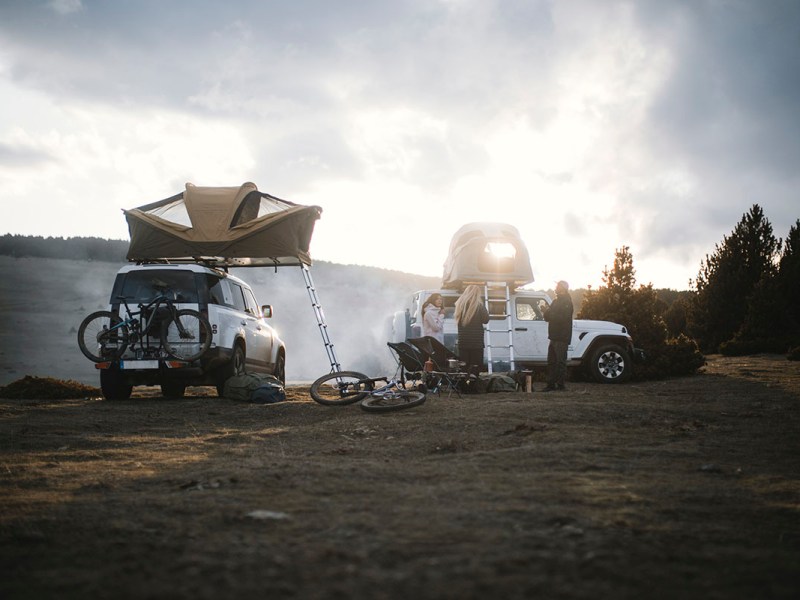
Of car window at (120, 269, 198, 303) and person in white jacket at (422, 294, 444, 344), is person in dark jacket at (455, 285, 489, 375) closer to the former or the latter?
person in white jacket at (422, 294, 444, 344)

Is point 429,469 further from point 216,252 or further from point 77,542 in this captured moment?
point 216,252

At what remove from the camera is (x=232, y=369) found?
11633mm

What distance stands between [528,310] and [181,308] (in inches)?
293

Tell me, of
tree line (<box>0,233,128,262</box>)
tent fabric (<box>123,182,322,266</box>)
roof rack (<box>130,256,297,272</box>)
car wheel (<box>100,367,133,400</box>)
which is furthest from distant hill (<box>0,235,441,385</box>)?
car wheel (<box>100,367,133,400</box>)

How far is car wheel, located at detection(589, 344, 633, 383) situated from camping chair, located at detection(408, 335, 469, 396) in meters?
4.39

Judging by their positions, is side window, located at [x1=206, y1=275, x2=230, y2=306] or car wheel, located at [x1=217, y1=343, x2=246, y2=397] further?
→ car wheel, located at [x1=217, y1=343, x2=246, y2=397]

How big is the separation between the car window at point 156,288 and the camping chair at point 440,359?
375 centimetres

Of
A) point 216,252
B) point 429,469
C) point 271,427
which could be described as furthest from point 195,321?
point 429,469

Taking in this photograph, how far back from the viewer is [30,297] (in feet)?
136

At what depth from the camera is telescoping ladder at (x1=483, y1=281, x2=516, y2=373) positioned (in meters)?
14.2

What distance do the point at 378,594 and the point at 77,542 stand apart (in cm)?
162

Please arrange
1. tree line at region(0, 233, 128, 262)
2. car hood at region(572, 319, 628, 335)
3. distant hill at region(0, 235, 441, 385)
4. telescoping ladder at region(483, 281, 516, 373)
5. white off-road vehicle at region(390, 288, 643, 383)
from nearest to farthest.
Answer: telescoping ladder at region(483, 281, 516, 373)
white off-road vehicle at region(390, 288, 643, 383)
car hood at region(572, 319, 628, 335)
distant hill at region(0, 235, 441, 385)
tree line at region(0, 233, 128, 262)

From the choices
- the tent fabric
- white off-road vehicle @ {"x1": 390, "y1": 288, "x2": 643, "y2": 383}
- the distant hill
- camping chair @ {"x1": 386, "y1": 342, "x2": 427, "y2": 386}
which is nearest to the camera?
camping chair @ {"x1": 386, "y1": 342, "x2": 427, "y2": 386}

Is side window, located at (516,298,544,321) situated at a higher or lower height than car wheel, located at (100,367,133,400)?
higher
